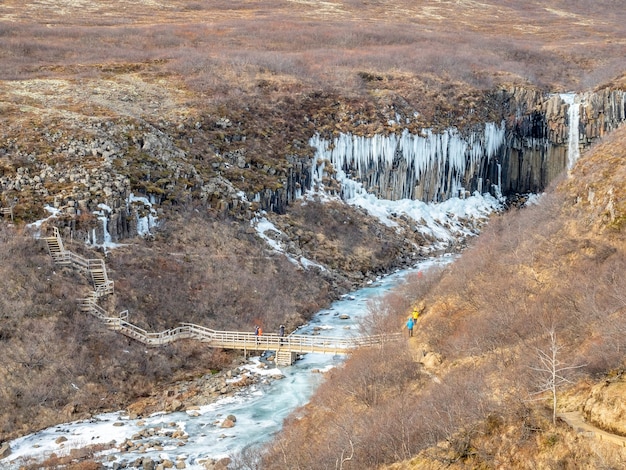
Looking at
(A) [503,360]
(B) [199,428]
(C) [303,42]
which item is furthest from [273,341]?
(C) [303,42]

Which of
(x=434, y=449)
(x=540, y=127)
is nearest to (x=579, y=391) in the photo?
(x=434, y=449)

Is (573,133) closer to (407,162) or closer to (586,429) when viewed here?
(407,162)

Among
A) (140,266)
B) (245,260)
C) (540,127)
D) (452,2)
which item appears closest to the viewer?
(140,266)

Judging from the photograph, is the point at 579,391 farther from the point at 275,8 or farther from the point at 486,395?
the point at 275,8

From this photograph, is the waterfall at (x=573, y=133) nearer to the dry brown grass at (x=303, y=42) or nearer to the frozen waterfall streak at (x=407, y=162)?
the frozen waterfall streak at (x=407, y=162)

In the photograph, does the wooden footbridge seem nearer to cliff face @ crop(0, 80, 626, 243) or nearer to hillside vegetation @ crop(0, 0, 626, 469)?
hillside vegetation @ crop(0, 0, 626, 469)
